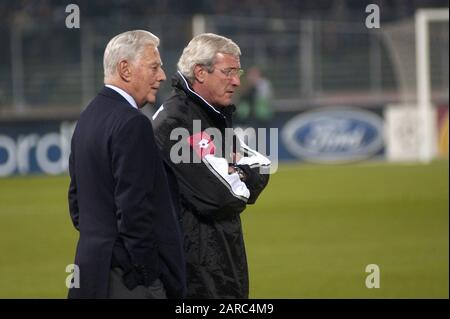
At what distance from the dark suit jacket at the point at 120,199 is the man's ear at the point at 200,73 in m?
0.78

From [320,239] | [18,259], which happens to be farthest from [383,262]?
[18,259]

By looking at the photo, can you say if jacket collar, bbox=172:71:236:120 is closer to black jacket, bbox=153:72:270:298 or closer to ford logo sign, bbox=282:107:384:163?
black jacket, bbox=153:72:270:298

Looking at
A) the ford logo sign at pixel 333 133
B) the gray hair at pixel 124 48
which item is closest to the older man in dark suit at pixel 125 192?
the gray hair at pixel 124 48

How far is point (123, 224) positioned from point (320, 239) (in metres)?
9.95

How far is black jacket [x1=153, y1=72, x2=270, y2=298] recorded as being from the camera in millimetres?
5859

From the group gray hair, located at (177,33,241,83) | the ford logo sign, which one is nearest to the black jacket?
gray hair, located at (177,33,241,83)

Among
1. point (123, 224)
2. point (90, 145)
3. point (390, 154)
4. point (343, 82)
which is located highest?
point (343, 82)

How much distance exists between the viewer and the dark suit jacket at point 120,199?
513 centimetres

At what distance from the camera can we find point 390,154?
27781mm

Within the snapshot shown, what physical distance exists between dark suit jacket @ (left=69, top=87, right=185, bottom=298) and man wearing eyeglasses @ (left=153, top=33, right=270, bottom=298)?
1.59 ft

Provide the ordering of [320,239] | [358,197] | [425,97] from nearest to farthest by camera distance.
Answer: [320,239] < [358,197] < [425,97]

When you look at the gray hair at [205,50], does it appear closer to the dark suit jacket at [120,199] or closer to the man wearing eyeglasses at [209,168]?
the man wearing eyeglasses at [209,168]
